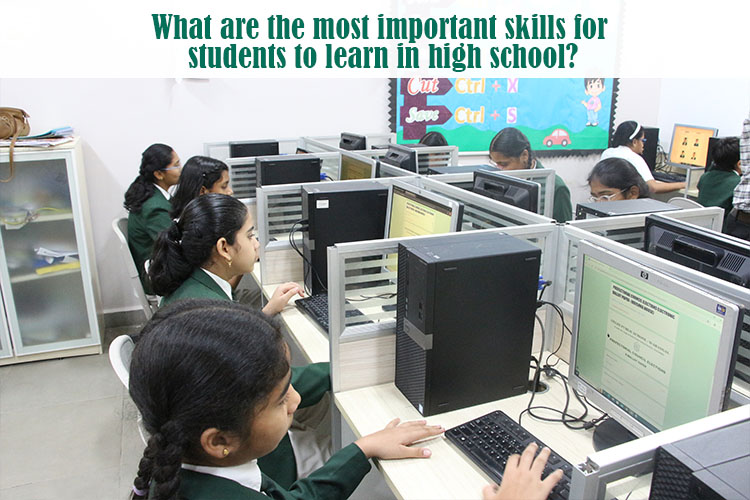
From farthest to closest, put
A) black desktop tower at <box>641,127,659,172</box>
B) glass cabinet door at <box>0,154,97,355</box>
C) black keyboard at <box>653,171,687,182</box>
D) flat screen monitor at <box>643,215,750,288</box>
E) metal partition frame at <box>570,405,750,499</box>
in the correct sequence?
black desktop tower at <box>641,127,659,172</box>, black keyboard at <box>653,171,687,182</box>, glass cabinet door at <box>0,154,97,355</box>, flat screen monitor at <box>643,215,750,288</box>, metal partition frame at <box>570,405,750,499</box>

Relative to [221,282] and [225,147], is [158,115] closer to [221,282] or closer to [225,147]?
[225,147]

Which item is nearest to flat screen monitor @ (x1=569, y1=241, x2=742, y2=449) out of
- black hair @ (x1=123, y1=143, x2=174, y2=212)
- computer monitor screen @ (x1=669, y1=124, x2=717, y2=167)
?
black hair @ (x1=123, y1=143, x2=174, y2=212)

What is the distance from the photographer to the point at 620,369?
4.21ft

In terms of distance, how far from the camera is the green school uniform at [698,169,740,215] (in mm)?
3779

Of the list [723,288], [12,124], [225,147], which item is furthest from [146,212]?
[723,288]

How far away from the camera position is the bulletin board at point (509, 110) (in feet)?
14.8

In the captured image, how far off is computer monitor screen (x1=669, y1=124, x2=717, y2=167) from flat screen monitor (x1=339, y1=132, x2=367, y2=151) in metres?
2.84

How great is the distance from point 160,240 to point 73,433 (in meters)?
1.39

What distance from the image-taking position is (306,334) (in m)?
2.03

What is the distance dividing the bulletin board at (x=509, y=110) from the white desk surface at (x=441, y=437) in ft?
10.2

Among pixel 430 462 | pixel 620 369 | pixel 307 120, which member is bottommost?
pixel 430 462

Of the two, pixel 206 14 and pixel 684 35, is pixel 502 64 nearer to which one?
pixel 684 35

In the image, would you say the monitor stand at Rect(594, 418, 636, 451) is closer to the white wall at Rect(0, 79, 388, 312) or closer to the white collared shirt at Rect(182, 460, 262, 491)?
the white collared shirt at Rect(182, 460, 262, 491)

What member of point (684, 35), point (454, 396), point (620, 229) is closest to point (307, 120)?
point (620, 229)
